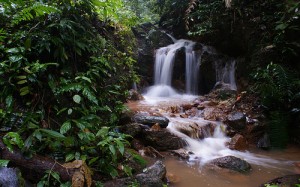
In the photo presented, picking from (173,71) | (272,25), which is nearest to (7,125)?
(272,25)

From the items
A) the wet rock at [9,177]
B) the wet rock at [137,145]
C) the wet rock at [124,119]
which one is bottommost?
the wet rock at [137,145]

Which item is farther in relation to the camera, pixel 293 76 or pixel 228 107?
pixel 228 107

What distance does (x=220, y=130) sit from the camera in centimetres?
586

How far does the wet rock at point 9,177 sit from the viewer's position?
186 centimetres

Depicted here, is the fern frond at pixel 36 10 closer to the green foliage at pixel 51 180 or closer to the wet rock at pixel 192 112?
the green foliage at pixel 51 180

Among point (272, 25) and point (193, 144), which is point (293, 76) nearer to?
point (272, 25)

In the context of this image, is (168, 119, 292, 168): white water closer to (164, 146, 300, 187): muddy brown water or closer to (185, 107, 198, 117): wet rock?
(164, 146, 300, 187): muddy brown water

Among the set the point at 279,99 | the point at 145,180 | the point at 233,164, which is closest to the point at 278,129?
the point at 279,99

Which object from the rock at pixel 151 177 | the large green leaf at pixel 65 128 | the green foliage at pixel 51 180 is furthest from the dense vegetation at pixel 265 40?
the green foliage at pixel 51 180

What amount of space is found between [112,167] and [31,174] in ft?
2.73

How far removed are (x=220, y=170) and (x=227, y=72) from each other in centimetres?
681

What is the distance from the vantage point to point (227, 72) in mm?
10062

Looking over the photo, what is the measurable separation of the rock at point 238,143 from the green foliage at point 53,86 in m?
2.89

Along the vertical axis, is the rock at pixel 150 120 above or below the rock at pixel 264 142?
above
